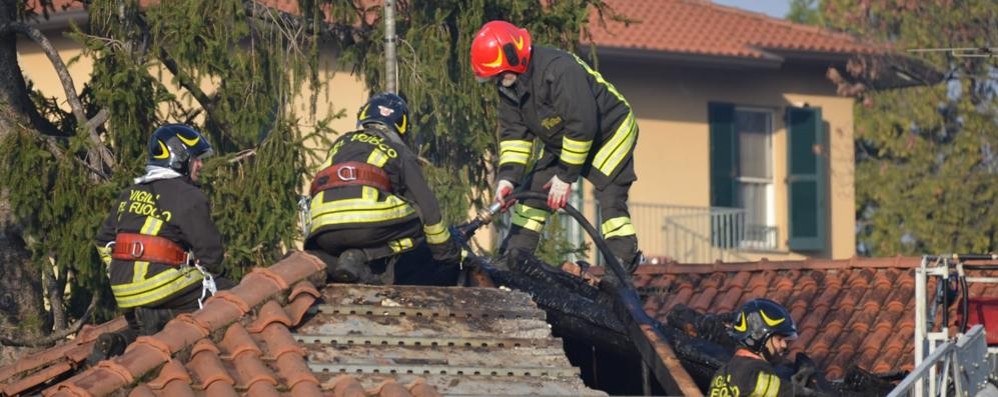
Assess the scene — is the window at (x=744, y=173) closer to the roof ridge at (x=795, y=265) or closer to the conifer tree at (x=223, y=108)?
the roof ridge at (x=795, y=265)

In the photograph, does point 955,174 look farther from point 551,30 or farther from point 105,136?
point 105,136

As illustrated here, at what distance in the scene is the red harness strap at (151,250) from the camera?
10.1 m

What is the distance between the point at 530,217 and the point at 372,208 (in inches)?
65.9

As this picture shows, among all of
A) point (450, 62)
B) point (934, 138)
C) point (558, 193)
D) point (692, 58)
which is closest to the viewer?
point (558, 193)

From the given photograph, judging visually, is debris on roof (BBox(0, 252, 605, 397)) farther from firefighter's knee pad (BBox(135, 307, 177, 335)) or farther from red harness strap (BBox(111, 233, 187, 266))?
red harness strap (BBox(111, 233, 187, 266))

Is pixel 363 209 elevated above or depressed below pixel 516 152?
below

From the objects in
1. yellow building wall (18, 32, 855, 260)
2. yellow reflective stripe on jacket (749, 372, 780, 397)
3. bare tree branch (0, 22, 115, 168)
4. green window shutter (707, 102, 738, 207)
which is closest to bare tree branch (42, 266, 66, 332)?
bare tree branch (0, 22, 115, 168)

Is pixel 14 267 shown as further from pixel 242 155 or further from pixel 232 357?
pixel 232 357

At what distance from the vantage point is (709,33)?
2619 cm

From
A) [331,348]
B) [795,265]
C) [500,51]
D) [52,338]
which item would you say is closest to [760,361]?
[331,348]

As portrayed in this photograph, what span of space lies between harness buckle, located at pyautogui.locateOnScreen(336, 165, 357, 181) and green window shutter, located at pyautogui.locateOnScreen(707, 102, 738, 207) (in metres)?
16.2

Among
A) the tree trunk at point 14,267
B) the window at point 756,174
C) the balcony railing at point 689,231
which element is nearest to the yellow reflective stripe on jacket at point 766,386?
the tree trunk at point 14,267

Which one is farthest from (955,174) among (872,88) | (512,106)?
(512,106)

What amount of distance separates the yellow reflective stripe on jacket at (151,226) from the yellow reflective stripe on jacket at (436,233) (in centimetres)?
A: 144
